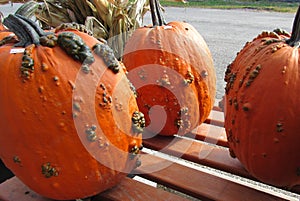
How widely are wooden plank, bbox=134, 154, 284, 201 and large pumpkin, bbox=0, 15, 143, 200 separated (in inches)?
8.6

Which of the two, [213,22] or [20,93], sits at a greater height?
[20,93]

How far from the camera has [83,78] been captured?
89 centimetres

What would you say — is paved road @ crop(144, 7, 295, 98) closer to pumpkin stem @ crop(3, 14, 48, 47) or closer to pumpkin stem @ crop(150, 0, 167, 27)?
pumpkin stem @ crop(150, 0, 167, 27)

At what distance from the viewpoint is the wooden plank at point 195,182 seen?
1018 millimetres

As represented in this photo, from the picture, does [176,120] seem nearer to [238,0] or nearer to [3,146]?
[3,146]

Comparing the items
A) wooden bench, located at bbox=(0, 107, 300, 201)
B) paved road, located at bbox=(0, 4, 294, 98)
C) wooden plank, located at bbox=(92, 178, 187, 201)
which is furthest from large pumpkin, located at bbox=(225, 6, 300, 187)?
paved road, located at bbox=(0, 4, 294, 98)

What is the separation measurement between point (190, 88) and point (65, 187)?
0.56 meters

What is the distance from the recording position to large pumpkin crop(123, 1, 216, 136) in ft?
4.05

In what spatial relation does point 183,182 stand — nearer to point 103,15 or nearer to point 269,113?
point 269,113

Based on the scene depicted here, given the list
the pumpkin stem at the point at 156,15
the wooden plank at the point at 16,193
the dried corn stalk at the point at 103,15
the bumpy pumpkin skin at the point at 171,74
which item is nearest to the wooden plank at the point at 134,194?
the wooden plank at the point at 16,193

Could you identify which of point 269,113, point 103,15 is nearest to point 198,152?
point 269,113

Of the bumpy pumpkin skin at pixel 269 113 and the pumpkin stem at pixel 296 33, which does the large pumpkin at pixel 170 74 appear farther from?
the pumpkin stem at pixel 296 33

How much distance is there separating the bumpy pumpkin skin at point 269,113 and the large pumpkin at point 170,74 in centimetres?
26

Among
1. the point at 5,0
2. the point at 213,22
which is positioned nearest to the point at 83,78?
the point at 5,0
